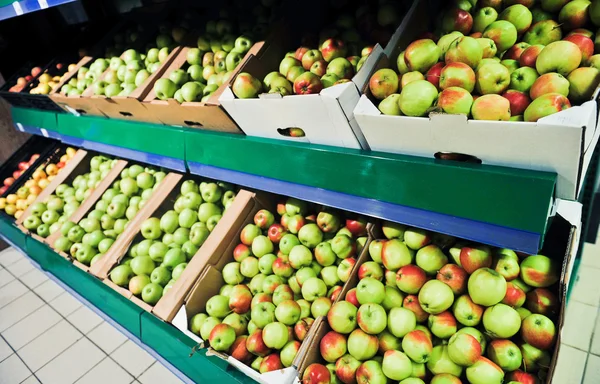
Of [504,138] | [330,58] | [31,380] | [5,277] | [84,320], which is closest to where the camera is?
[504,138]

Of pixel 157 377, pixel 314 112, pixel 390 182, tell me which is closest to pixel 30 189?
pixel 157 377

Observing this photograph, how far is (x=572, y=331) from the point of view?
2.20 metres

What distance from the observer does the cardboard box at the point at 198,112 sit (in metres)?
1.68

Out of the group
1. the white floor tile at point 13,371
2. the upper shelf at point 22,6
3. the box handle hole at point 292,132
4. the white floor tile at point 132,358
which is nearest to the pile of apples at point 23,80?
the upper shelf at point 22,6

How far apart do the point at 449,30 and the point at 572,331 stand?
2016mm

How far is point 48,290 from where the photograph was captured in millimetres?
3371

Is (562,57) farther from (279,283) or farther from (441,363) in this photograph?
(279,283)

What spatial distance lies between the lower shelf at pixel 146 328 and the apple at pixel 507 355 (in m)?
0.98

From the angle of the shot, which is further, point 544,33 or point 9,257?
point 9,257

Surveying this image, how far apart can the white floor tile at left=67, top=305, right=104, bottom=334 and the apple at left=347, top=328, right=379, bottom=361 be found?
7.89ft

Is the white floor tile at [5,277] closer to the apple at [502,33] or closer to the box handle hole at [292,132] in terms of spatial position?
the box handle hole at [292,132]

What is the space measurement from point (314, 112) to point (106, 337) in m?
2.52

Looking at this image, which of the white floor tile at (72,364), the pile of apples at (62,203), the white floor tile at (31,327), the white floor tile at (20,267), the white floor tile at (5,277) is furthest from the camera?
the white floor tile at (20,267)

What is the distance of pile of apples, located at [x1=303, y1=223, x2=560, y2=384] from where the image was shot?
119cm
